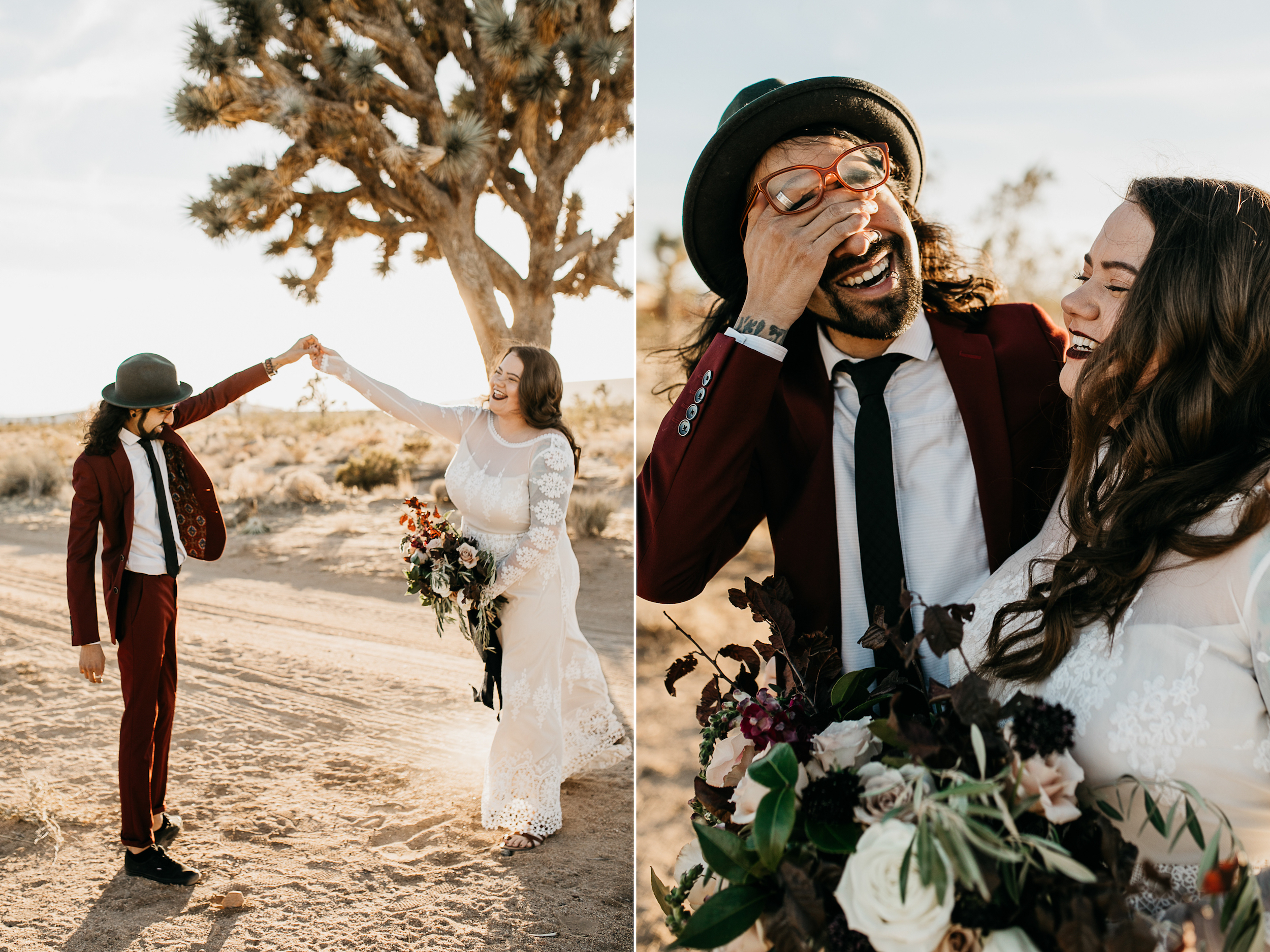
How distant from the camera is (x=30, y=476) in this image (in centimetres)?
1770

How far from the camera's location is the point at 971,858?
92 cm

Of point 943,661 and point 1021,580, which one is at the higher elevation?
point 1021,580

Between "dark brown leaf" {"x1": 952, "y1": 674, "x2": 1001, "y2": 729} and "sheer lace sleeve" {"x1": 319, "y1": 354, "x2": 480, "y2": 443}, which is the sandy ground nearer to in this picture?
"sheer lace sleeve" {"x1": 319, "y1": 354, "x2": 480, "y2": 443}

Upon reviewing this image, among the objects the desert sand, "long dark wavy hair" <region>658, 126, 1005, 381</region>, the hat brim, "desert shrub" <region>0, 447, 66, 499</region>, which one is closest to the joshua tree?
the desert sand

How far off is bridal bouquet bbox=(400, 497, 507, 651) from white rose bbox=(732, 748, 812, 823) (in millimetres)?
2912

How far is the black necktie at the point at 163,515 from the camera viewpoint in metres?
3.83

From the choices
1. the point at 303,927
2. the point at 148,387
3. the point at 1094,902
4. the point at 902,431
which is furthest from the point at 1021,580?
the point at 148,387

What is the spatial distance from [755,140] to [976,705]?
1.33 meters

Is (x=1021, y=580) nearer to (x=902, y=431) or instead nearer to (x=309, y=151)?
(x=902, y=431)

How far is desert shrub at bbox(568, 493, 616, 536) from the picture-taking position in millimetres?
11836

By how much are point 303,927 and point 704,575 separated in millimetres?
2916

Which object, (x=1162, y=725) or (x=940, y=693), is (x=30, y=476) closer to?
(x=940, y=693)

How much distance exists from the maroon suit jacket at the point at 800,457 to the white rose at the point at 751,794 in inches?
24.4

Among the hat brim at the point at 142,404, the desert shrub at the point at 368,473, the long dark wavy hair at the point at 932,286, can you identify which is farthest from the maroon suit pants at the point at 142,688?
the desert shrub at the point at 368,473
